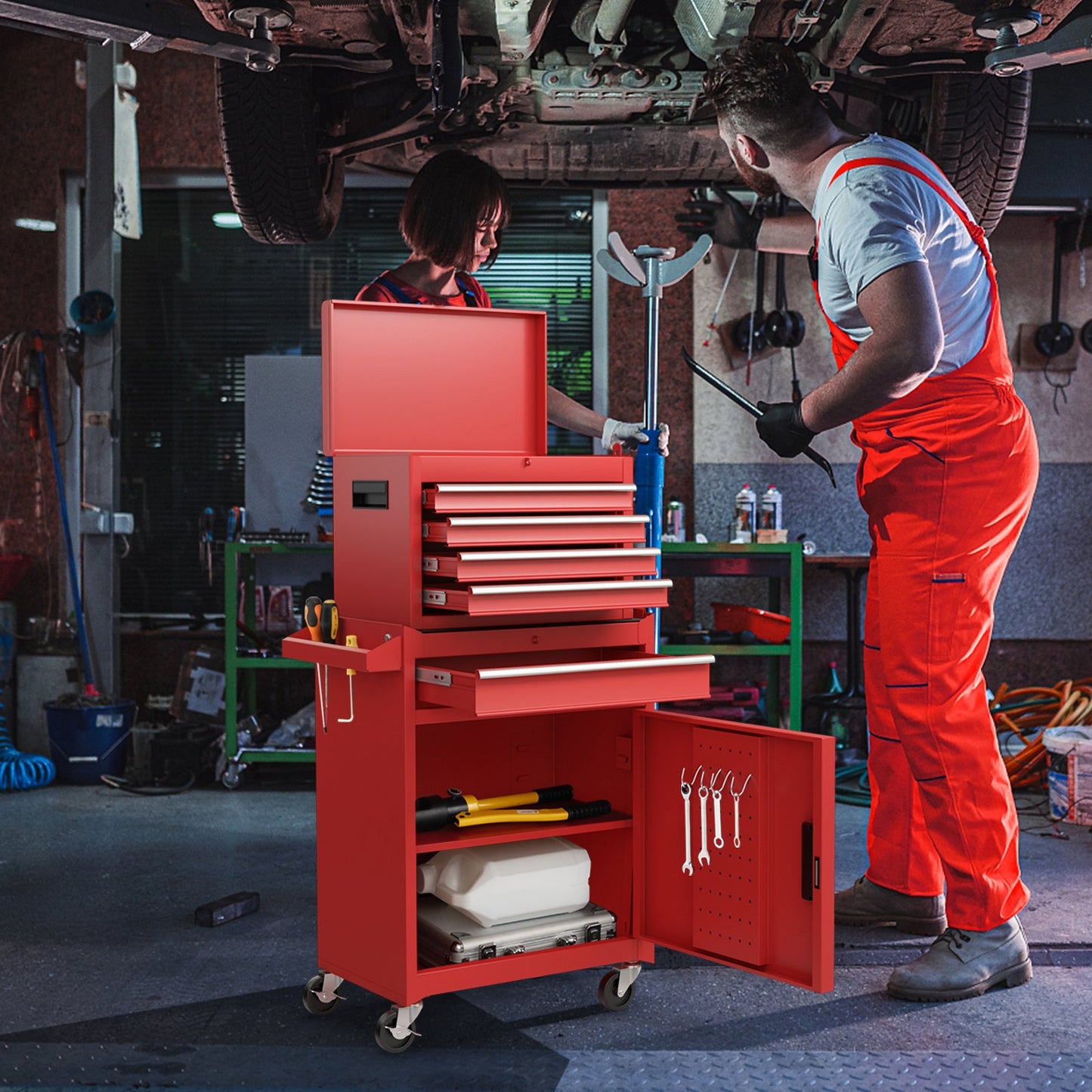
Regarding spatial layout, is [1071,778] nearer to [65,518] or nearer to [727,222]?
[727,222]

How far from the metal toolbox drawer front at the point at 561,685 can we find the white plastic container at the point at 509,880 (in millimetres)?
358

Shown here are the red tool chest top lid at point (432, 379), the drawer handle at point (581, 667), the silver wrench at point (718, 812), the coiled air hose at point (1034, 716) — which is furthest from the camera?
the coiled air hose at point (1034, 716)

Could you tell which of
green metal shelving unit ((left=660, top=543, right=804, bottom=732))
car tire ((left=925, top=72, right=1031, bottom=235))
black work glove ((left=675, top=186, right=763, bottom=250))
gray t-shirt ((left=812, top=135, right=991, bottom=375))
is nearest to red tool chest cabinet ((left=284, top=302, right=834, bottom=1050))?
gray t-shirt ((left=812, top=135, right=991, bottom=375))

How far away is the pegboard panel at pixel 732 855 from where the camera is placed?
1.99 meters

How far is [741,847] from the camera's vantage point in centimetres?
203

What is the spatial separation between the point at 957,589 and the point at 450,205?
53.4 inches

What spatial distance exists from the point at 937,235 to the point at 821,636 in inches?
112

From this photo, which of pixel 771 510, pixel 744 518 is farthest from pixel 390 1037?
pixel 771 510

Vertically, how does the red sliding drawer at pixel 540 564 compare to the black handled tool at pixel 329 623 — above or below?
above

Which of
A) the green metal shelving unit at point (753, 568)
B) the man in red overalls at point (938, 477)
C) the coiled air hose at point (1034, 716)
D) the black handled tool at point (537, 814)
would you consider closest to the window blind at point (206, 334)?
the green metal shelving unit at point (753, 568)

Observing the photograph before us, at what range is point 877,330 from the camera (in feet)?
7.07

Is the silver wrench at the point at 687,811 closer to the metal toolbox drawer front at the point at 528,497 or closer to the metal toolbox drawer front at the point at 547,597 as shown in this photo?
the metal toolbox drawer front at the point at 547,597

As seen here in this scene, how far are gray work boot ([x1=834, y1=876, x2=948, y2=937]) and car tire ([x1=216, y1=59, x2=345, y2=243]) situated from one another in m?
2.29

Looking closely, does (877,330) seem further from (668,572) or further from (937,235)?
(668,572)
